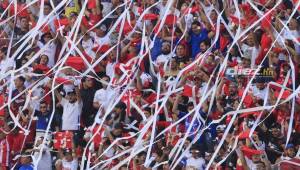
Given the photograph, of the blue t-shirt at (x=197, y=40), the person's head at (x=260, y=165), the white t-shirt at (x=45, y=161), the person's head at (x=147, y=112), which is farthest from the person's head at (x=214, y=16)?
the white t-shirt at (x=45, y=161)

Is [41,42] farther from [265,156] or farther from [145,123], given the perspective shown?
[265,156]

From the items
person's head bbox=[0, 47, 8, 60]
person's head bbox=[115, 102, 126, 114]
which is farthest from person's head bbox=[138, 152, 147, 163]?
person's head bbox=[0, 47, 8, 60]

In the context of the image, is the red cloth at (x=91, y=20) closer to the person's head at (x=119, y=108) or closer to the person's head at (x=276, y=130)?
the person's head at (x=119, y=108)

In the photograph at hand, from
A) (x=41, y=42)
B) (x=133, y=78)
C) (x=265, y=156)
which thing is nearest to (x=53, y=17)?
(x=41, y=42)

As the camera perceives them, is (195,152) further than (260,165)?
Yes

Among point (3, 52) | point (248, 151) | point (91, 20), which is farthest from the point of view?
point (3, 52)

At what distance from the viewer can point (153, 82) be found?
16.6m

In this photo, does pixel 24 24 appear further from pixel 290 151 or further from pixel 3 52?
pixel 290 151

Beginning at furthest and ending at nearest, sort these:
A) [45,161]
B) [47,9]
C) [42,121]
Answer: [47,9] → [42,121] → [45,161]

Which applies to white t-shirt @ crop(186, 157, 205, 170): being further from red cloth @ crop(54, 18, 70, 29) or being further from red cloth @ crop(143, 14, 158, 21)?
red cloth @ crop(54, 18, 70, 29)

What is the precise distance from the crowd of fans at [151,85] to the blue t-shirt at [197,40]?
0.06ft

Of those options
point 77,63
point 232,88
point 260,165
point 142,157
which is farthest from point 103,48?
point 260,165

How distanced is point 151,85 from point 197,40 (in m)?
0.80

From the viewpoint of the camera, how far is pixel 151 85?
1655 centimetres
